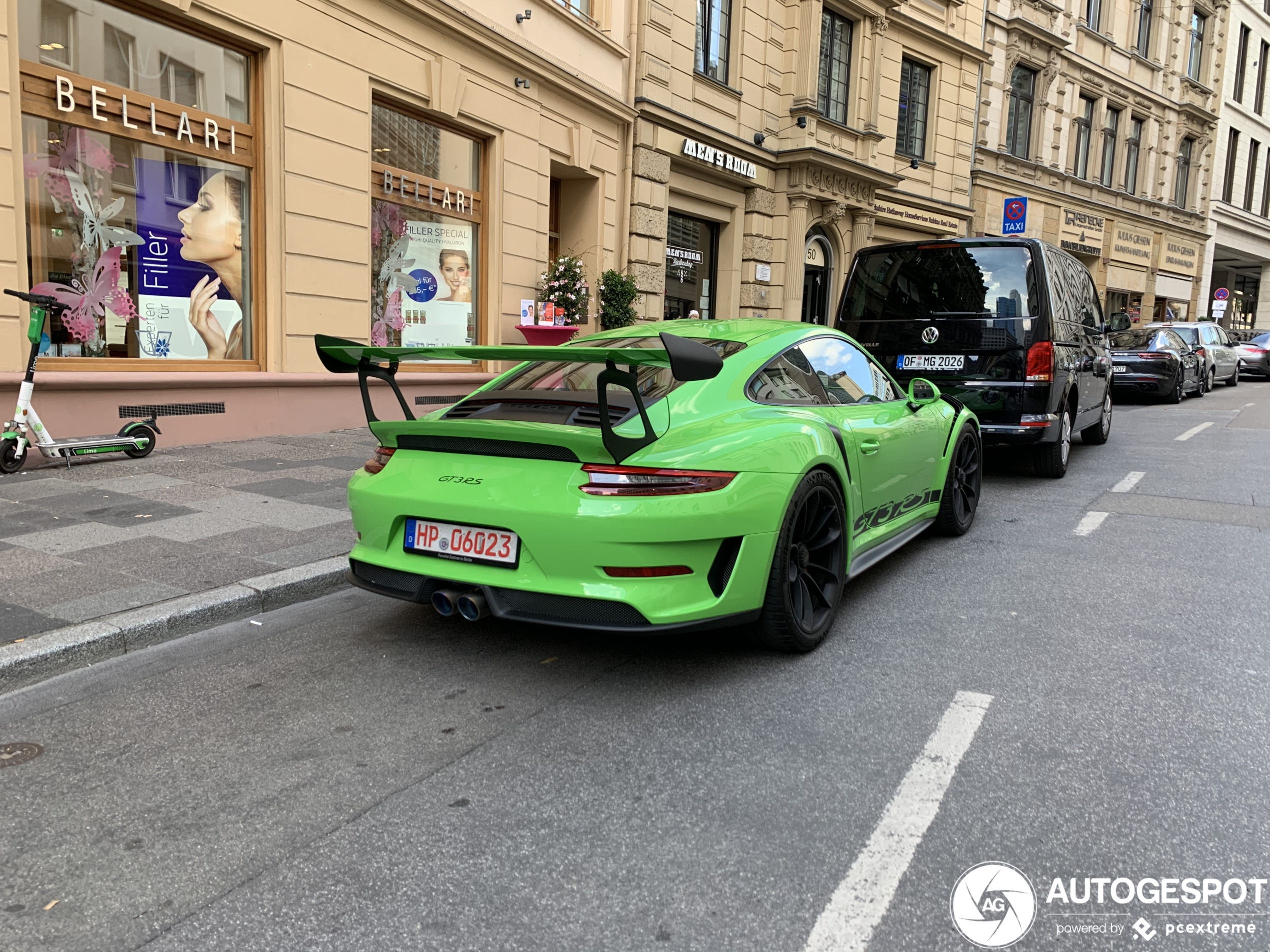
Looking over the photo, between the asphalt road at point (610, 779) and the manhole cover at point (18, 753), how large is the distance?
5 cm

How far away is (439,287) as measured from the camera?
11219mm

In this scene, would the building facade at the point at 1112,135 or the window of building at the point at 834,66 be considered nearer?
the window of building at the point at 834,66

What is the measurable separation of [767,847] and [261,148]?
8491 millimetres

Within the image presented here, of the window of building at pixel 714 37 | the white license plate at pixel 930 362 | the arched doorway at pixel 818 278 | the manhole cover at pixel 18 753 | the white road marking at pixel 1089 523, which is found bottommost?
the manhole cover at pixel 18 753

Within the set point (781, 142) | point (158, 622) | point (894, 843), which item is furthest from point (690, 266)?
point (894, 843)

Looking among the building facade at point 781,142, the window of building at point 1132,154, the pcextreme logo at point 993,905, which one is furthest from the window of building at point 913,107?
the pcextreme logo at point 993,905

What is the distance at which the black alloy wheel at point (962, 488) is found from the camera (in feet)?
19.8

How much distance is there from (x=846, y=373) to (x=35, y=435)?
5.92m

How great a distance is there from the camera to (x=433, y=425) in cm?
369

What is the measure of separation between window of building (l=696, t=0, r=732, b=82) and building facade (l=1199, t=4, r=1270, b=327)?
85.8 ft

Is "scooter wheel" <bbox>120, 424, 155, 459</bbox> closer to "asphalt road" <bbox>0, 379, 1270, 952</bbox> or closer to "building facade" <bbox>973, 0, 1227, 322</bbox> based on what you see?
"asphalt road" <bbox>0, 379, 1270, 952</bbox>

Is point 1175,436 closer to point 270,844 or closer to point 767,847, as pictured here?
point 767,847

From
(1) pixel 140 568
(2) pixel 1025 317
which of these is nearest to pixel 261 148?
(1) pixel 140 568

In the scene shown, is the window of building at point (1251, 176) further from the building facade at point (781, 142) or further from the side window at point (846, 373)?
the side window at point (846, 373)
